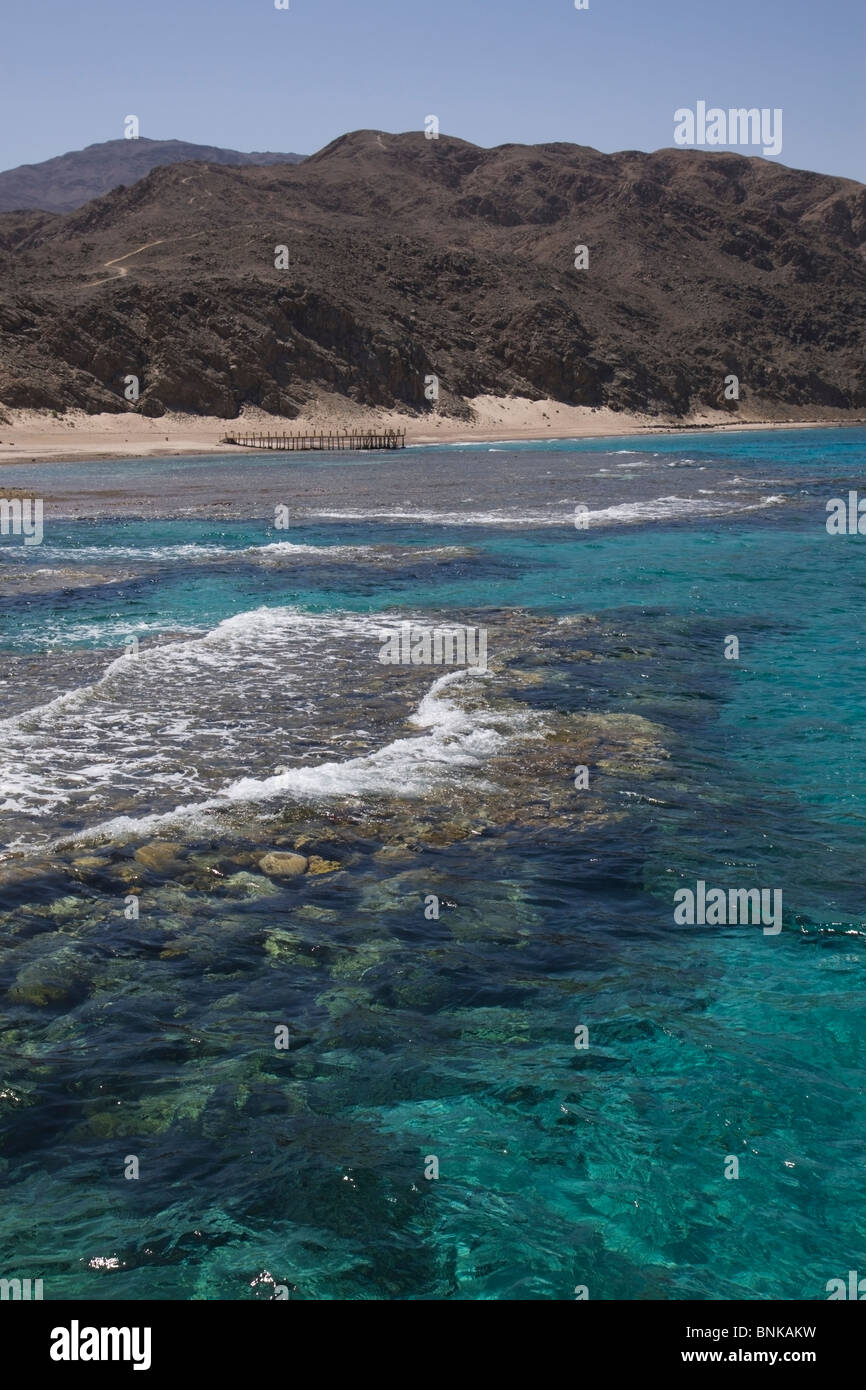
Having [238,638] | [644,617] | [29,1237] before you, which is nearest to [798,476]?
[644,617]

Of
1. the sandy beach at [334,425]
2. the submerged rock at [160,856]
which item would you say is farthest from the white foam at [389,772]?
the sandy beach at [334,425]

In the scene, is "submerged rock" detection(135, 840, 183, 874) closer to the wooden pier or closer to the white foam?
the white foam

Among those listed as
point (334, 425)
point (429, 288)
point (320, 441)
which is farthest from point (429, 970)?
point (429, 288)

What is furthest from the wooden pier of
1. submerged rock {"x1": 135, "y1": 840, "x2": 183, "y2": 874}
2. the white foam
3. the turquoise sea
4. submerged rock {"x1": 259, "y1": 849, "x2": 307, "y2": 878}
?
submerged rock {"x1": 259, "y1": 849, "x2": 307, "y2": 878}

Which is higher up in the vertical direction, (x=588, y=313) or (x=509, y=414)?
(x=588, y=313)

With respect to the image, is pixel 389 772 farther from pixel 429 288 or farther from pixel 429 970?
pixel 429 288

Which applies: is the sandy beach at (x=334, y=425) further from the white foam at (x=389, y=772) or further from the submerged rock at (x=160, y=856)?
the submerged rock at (x=160, y=856)
